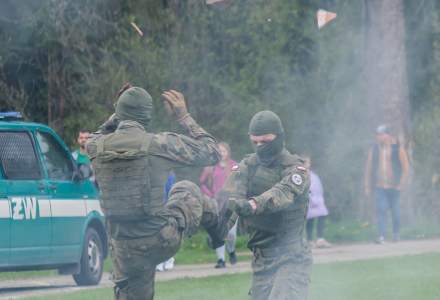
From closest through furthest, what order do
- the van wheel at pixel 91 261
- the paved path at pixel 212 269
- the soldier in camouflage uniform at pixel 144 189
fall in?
the soldier in camouflage uniform at pixel 144 189, the paved path at pixel 212 269, the van wheel at pixel 91 261

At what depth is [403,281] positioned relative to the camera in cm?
1441

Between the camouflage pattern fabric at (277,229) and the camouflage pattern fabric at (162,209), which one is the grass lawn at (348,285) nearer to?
the camouflage pattern fabric at (277,229)

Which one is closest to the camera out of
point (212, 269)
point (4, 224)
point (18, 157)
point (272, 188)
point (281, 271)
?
point (272, 188)

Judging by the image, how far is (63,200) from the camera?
49.8ft

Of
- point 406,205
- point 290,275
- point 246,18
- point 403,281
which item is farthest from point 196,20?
point 290,275

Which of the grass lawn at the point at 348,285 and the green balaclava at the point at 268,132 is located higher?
the green balaclava at the point at 268,132

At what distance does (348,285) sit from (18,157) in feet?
13.1

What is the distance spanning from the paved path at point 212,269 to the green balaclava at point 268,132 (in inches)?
209

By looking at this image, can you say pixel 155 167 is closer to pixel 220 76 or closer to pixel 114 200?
pixel 114 200

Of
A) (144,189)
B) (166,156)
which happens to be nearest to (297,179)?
(166,156)

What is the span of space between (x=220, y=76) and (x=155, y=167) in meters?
15.0

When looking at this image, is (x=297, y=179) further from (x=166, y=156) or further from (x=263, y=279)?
(x=166, y=156)

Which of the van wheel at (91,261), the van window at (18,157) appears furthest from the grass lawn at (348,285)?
the van window at (18,157)

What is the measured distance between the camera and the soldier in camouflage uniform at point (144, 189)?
338 inches
